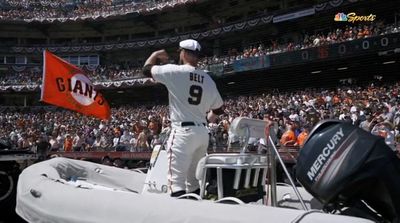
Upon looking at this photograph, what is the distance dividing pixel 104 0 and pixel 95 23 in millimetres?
5030

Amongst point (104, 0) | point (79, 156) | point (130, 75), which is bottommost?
point (79, 156)

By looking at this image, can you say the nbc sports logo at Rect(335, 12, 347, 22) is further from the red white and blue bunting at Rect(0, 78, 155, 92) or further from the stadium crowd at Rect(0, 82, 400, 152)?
the red white and blue bunting at Rect(0, 78, 155, 92)

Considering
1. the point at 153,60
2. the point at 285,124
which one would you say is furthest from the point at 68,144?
the point at 153,60

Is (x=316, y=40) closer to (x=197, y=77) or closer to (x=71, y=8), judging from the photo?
(x=197, y=77)

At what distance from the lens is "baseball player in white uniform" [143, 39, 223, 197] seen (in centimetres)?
436

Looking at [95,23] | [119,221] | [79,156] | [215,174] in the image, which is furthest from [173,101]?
[95,23]

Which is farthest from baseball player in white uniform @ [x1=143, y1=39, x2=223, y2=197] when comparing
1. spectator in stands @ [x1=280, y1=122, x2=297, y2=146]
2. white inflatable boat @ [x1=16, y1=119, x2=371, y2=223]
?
spectator in stands @ [x1=280, y1=122, x2=297, y2=146]

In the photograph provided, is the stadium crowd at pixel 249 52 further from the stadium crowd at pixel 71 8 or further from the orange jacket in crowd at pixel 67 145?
the orange jacket in crowd at pixel 67 145

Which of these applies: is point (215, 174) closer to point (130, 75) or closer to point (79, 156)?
point (79, 156)

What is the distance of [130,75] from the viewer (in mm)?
38562

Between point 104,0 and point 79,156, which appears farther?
point 104,0

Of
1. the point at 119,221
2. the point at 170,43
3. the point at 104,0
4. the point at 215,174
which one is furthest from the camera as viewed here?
the point at 104,0

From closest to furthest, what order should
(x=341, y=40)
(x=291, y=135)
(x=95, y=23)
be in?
(x=291, y=135) → (x=341, y=40) → (x=95, y=23)

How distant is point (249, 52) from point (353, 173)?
2759 centimetres
